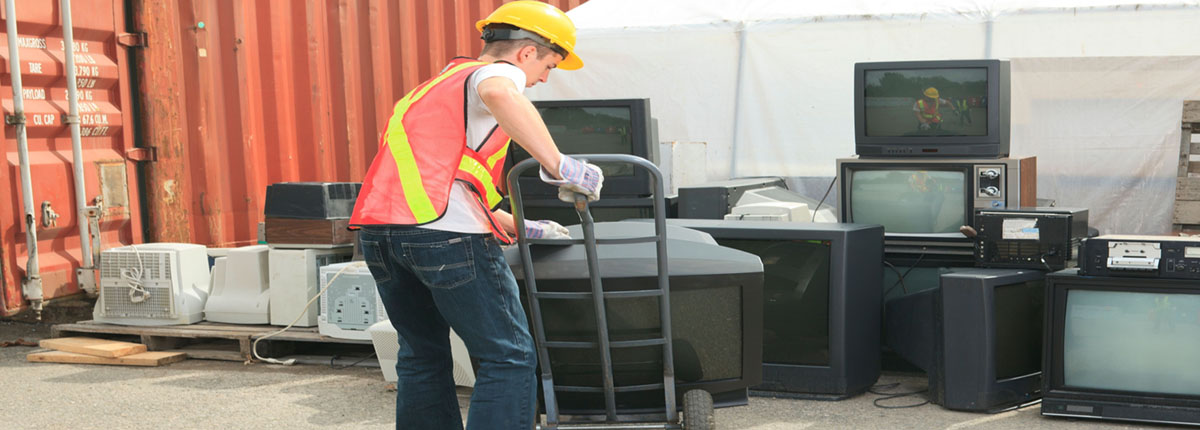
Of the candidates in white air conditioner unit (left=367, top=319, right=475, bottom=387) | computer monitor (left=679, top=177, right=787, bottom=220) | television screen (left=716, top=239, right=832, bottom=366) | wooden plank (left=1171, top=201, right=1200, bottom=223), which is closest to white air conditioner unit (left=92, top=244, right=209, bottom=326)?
white air conditioner unit (left=367, top=319, right=475, bottom=387)

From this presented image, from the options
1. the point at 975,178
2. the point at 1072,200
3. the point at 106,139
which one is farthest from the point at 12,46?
the point at 1072,200

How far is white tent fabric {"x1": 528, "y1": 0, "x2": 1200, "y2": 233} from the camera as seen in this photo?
221 inches

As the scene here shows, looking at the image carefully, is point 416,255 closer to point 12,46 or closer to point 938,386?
point 938,386

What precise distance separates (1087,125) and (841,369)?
8.23 ft

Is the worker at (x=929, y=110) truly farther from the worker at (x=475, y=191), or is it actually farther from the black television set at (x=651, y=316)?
Answer: the worker at (x=475, y=191)

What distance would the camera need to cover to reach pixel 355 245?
16.8 feet

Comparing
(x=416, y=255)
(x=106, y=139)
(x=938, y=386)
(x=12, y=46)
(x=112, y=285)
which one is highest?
(x=12, y=46)

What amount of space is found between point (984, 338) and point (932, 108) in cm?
113

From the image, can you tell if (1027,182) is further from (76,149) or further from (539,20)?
(76,149)

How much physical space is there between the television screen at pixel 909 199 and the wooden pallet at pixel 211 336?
2.22 m

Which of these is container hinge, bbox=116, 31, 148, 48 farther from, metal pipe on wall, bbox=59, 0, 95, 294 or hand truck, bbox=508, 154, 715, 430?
hand truck, bbox=508, 154, 715, 430

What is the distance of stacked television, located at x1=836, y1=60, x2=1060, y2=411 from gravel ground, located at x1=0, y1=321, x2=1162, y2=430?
0.20 metres

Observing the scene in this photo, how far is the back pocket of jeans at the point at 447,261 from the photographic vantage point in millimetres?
2555

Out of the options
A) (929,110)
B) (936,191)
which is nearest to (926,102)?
(929,110)
